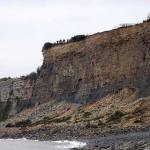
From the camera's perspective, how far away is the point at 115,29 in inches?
3600

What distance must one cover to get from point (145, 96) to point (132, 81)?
28.5 ft

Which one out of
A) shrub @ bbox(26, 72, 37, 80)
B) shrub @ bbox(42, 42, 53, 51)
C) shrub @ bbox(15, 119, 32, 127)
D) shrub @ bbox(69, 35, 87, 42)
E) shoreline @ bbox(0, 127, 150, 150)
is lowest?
shrub @ bbox(15, 119, 32, 127)

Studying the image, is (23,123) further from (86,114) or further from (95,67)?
(86,114)

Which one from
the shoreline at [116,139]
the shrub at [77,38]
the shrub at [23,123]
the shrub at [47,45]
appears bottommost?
the shrub at [23,123]

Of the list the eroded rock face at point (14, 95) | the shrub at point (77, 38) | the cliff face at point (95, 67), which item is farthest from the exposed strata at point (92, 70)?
the shrub at point (77, 38)

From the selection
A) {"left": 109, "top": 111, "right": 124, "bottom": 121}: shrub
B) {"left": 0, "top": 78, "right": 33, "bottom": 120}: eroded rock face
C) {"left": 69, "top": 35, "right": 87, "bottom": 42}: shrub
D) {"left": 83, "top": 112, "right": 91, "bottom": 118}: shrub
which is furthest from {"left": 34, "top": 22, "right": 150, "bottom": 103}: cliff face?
{"left": 109, "top": 111, "right": 124, "bottom": 121}: shrub

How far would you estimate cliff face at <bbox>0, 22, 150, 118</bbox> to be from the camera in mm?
84312

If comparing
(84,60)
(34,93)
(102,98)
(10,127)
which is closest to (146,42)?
(102,98)

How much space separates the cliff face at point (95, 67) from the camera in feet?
277

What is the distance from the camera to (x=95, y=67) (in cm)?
9394

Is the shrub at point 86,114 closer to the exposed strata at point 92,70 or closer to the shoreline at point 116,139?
the shoreline at point 116,139

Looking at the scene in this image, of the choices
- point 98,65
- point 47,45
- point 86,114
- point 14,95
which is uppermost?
point 47,45

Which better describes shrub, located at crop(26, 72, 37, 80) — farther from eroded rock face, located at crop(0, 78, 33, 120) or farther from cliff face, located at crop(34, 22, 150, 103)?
cliff face, located at crop(34, 22, 150, 103)

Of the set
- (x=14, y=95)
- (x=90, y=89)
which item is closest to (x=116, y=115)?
(x=90, y=89)
